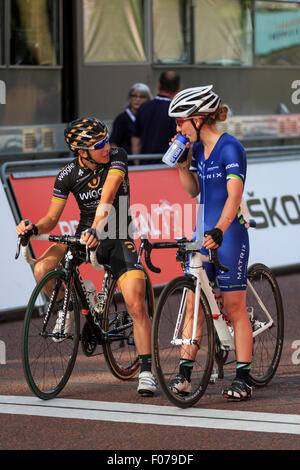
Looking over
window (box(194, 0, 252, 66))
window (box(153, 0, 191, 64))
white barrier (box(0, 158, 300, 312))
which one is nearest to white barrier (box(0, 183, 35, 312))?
white barrier (box(0, 158, 300, 312))

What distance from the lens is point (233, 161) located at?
6.72 metres

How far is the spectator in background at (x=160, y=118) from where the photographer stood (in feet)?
40.6

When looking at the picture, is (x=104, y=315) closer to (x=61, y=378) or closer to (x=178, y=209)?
(x=61, y=378)

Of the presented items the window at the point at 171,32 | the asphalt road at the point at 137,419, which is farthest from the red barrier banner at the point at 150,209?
the window at the point at 171,32

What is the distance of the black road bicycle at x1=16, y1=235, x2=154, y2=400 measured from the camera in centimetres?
682

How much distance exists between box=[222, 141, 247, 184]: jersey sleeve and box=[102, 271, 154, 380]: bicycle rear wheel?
114 centimetres

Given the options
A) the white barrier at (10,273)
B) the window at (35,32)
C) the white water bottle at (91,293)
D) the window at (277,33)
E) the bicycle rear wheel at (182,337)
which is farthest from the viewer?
the window at (277,33)

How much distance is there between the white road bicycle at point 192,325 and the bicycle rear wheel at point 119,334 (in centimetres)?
55

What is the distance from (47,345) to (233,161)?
174cm

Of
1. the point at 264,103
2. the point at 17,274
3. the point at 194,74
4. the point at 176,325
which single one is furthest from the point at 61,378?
the point at 264,103

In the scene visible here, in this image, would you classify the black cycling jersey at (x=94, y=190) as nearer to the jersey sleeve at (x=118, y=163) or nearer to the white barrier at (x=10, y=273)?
the jersey sleeve at (x=118, y=163)

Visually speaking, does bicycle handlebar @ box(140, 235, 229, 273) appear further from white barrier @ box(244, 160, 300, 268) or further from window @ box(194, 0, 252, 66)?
window @ box(194, 0, 252, 66)

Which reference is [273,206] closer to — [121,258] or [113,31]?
[121,258]

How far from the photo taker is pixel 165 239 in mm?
11469
